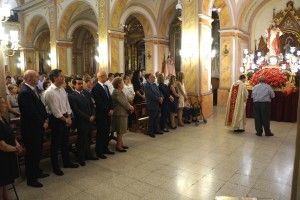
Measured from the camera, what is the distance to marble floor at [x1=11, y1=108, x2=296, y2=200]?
4.30 meters

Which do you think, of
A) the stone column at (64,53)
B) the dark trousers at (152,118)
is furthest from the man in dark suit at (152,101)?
the stone column at (64,53)

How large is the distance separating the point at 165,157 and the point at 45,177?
2403 millimetres

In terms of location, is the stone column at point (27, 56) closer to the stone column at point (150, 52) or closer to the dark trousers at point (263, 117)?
the stone column at point (150, 52)

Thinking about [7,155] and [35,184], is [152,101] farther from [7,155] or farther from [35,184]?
[7,155]

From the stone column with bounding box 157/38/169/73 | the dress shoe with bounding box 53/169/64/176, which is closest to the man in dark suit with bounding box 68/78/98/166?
the dress shoe with bounding box 53/169/64/176

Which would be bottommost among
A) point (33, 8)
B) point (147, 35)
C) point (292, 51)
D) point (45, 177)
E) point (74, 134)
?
point (45, 177)

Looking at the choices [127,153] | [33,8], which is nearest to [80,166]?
[127,153]

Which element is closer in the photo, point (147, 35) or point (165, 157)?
point (165, 157)

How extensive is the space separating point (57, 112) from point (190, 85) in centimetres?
601

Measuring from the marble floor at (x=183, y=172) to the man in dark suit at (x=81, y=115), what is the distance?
0.37 meters

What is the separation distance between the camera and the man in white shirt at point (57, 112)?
4957 mm

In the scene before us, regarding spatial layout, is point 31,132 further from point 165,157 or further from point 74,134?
point 165,157

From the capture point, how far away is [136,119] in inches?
338

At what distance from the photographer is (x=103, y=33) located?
1340cm
